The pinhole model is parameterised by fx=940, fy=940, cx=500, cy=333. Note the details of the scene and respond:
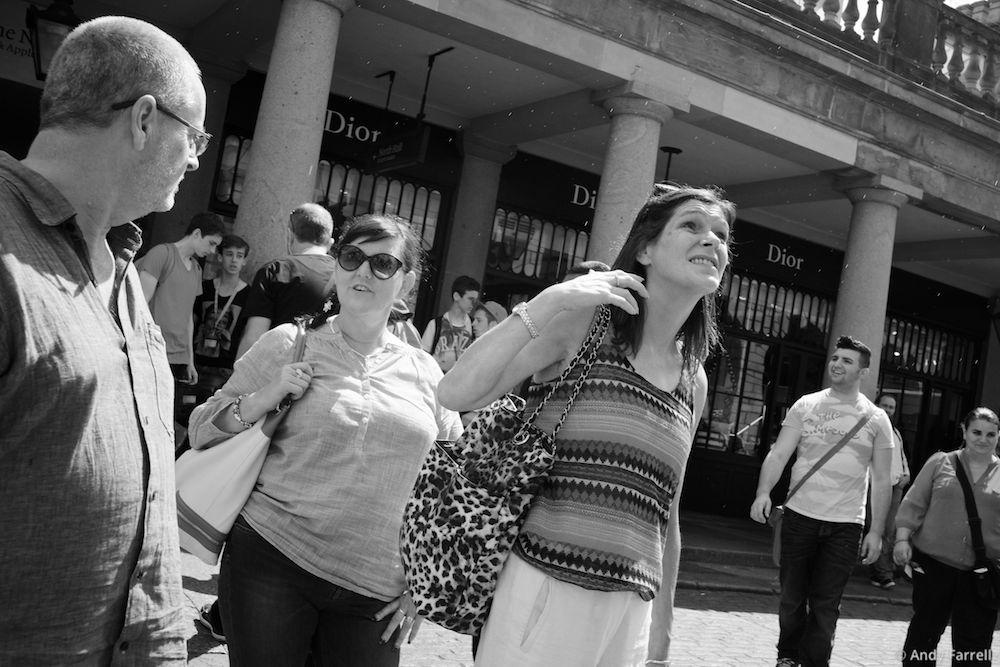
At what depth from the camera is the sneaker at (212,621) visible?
15.4ft

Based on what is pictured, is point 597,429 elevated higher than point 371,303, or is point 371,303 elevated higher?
point 371,303

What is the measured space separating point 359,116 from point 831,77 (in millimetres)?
5555

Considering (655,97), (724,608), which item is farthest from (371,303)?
(655,97)

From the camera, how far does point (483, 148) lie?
12.2m

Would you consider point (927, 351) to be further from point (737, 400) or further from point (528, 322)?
point (528, 322)

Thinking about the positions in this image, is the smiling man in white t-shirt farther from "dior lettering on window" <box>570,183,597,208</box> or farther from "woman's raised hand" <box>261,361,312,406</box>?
"dior lettering on window" <box>570,183,597,208</box>

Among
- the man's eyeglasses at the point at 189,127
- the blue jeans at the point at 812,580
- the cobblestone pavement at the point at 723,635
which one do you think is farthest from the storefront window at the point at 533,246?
the man's eyeglasses at the point at 189,127

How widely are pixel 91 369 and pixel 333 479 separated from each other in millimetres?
1355

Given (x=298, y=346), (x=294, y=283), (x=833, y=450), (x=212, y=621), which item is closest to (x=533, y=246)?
(x=833, y=450)

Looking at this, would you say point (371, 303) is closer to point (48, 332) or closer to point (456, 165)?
point (48, 332)

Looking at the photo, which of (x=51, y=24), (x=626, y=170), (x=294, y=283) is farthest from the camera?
(x=626, y=170)

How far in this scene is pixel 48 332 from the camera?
4.44ft

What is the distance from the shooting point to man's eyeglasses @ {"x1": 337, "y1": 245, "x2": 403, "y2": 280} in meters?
2.96

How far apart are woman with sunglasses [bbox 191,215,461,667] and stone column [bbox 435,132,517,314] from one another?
30.3 ft
